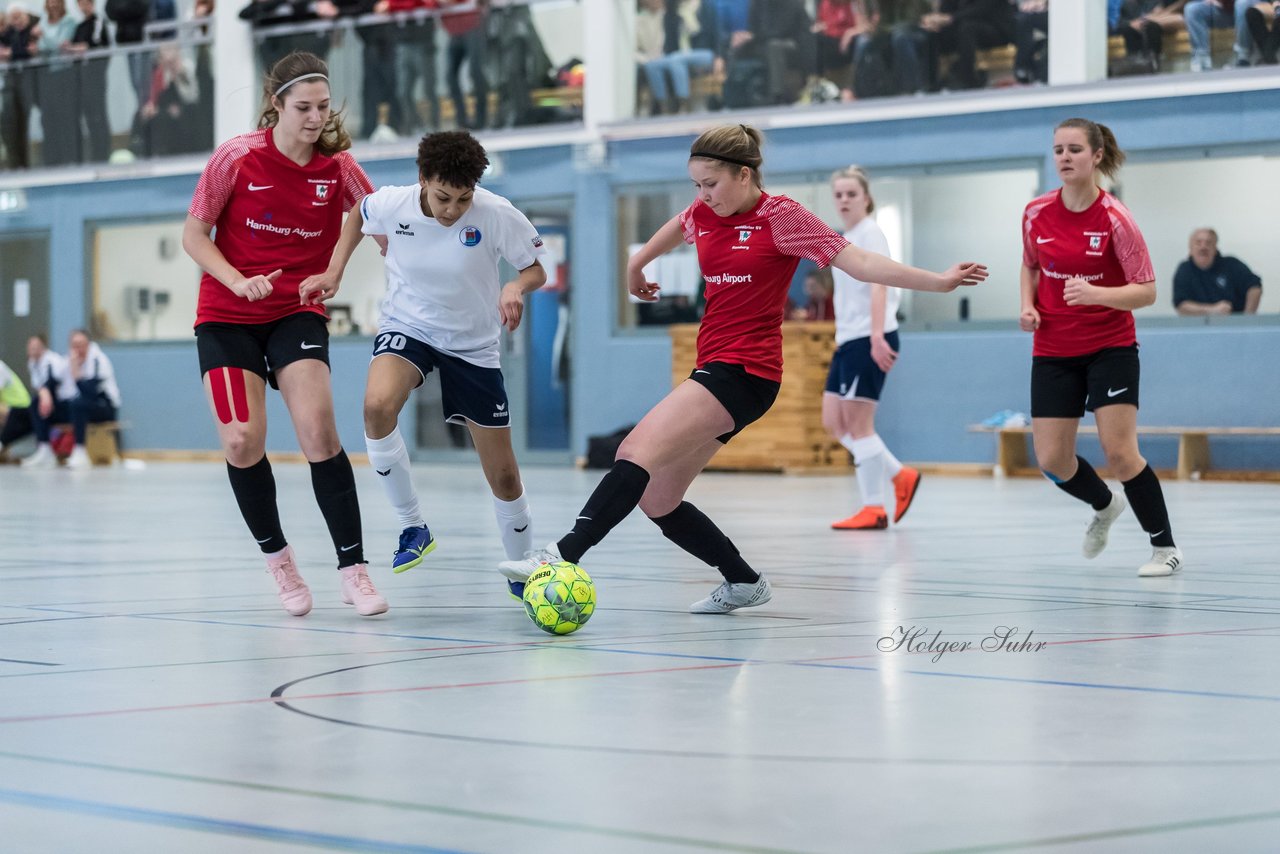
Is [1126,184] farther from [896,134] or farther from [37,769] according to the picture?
[37,769]

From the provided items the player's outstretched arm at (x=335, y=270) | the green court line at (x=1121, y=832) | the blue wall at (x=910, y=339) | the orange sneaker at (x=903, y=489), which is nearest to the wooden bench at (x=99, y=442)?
the blue wall at (x=910, y=339)

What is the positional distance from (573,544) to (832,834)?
9.63ft

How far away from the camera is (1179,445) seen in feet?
61.3

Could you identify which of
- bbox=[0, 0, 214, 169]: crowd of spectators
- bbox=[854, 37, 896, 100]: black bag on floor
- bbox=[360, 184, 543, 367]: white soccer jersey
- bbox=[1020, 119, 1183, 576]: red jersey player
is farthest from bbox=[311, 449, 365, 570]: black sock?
bbox=[0, 0, 214, 169]: crowd of spectators

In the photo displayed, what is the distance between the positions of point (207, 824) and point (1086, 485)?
6.03m

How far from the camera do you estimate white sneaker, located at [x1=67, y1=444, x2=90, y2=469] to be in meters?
23.0

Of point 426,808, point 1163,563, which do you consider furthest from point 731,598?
point 426,808

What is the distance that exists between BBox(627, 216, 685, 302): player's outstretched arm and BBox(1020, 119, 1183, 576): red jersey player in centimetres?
187

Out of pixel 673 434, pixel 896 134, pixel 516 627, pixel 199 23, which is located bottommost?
pixel 516 627

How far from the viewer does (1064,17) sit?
63.4 feet

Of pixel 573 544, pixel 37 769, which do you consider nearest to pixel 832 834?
pixel 37 769

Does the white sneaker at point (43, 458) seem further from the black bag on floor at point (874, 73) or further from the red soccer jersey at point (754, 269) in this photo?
the red soccer jersey at point (754, 269)

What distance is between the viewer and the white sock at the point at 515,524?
715 centimetres

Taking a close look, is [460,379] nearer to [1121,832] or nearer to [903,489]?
[1121,832]
